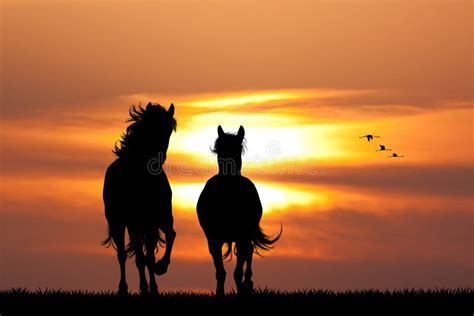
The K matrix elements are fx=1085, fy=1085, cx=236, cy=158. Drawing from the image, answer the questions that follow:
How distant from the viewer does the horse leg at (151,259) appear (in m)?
19.3

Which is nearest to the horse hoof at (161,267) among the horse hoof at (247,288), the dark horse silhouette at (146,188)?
the dark horse silhouette at (146,188)

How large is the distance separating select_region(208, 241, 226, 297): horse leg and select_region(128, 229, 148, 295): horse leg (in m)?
1.29

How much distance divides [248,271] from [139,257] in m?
2.04

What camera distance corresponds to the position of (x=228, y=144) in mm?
19156

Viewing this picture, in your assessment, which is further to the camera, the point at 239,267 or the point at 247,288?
the point at 239,267

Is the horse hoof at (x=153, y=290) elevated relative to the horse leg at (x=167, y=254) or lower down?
lower down

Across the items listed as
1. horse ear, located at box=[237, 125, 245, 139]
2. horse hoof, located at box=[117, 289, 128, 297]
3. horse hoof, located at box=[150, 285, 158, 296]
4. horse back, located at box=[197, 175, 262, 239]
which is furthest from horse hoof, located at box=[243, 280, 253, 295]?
horse ear, located at box=[237, 125, 245, 139]

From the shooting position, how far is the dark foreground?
Result: 57.2 ft

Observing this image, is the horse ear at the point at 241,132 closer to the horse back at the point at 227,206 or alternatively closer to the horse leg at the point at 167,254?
the horse back at the point at 227,206

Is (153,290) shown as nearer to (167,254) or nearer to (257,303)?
(167,254)

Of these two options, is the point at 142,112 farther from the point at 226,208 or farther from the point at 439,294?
the point at 439,294

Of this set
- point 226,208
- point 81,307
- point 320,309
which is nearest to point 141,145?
point 226,208

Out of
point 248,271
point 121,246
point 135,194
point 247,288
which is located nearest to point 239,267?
point 248,271

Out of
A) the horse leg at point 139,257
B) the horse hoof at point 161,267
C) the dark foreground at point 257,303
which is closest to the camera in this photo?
the dark foreground at point 257,303
